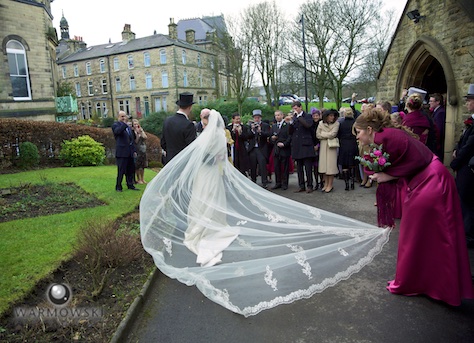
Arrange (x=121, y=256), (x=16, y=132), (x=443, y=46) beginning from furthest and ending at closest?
(x=16, y=132) < (x=443, y=46) < (x=121, y=256)

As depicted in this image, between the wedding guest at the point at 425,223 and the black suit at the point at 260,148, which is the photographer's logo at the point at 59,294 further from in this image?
the black suit at the point at 260,148

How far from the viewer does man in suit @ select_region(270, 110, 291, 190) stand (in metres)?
10.3

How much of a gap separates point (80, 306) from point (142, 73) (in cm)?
5177

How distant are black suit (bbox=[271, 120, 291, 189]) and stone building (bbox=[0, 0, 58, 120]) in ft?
54.9

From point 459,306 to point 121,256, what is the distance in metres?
4.37

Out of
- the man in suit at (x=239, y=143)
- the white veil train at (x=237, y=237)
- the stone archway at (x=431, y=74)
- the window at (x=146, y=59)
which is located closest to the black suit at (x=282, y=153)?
the man in suit at (x=239, y=143)

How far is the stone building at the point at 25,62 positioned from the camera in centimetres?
1941

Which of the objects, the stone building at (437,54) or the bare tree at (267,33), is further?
the bare tree at (267,33)

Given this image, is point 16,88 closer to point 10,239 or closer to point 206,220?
point 10,239

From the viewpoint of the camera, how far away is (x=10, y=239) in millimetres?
6117

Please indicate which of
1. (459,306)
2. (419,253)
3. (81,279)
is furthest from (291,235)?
(81,279)

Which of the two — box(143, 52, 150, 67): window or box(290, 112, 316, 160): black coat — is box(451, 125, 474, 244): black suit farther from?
box(143, 52, 150, 67): window

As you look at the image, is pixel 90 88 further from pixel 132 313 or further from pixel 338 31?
pixel 132 313

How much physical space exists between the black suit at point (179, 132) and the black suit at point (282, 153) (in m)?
4.58
